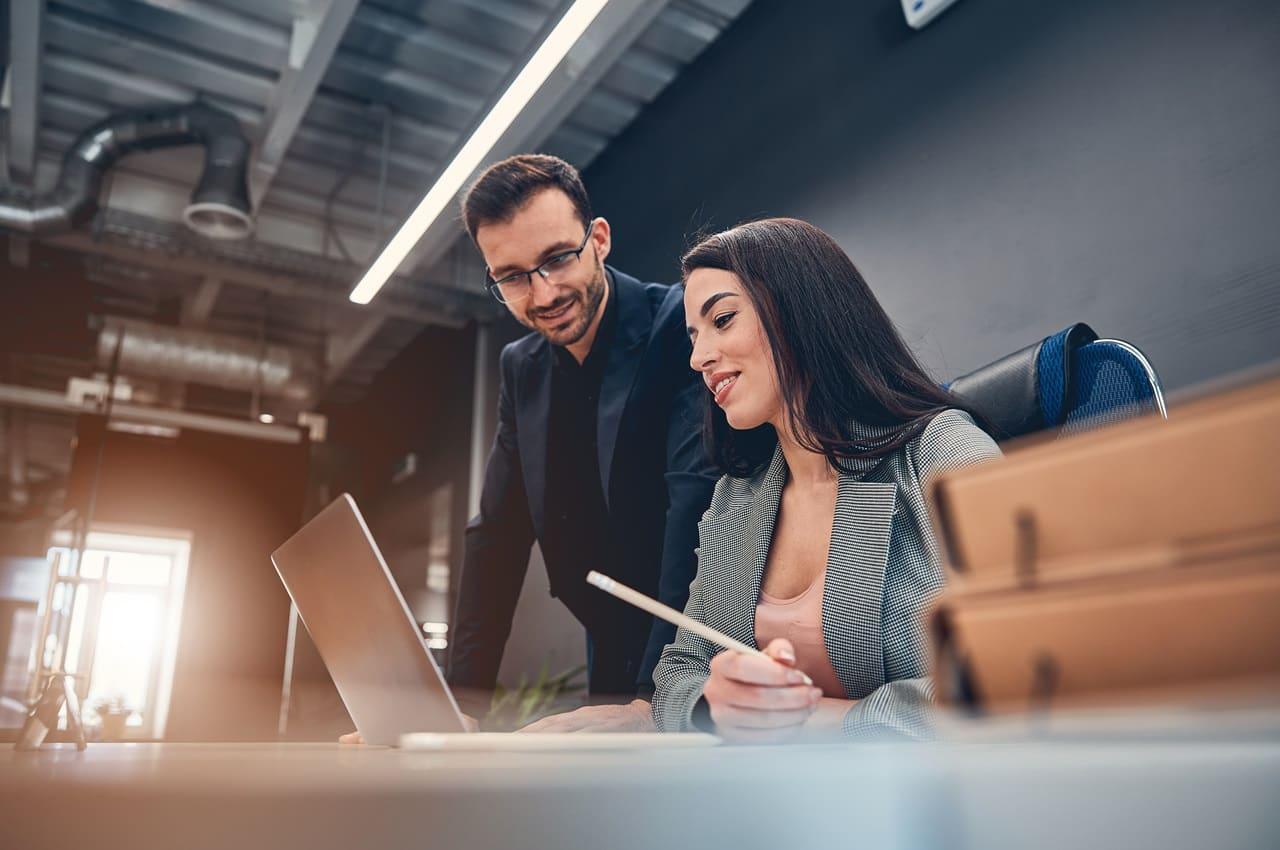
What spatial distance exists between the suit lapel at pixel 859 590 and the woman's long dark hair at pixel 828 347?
0.11m

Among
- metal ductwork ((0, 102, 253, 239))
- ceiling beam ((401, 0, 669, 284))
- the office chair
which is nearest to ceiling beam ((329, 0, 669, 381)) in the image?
ceiling beam ((401, 0, 669, 284))

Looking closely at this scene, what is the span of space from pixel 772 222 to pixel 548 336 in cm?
76

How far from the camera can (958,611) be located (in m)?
0.33

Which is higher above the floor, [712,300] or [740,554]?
[712,300]

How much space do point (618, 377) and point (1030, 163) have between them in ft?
4.36

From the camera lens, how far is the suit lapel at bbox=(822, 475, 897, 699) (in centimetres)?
113

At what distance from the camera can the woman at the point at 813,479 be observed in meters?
1.13

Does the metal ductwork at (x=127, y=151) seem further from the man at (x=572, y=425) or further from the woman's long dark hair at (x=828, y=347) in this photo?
the woman's long dark hair at (x=828, y=347)

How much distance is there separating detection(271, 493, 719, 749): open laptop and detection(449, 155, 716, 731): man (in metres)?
0.84

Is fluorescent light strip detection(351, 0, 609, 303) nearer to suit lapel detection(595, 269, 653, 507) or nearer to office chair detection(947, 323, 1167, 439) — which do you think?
suit lapel detection(595, 269, 653, 507)

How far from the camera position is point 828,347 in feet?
4.47

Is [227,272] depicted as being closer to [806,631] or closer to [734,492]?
[734,492]

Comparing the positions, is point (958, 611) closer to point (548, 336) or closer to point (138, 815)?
point (138, 815)

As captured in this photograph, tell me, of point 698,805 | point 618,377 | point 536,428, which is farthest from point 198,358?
point 698,805
